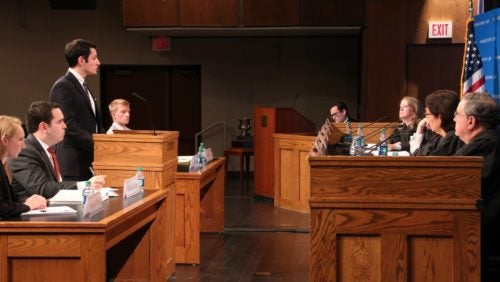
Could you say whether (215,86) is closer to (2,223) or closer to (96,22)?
(96,22)

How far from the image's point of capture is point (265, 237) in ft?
25.6

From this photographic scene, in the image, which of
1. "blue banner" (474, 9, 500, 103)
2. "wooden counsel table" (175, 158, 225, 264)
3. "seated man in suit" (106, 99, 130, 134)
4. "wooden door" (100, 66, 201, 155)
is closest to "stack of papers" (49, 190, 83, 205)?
"wooden counsel table" (175, 158, 225, 264)

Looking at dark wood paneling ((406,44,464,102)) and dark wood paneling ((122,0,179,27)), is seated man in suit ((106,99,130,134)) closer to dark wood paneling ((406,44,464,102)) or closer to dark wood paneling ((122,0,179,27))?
dark wood paneling ((122,0,179,27))

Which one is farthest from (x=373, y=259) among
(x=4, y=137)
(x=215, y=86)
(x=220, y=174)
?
(x=215, y=86)

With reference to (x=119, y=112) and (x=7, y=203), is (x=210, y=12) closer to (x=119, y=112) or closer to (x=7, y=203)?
(x=119, y=112)

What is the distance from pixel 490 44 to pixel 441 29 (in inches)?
163

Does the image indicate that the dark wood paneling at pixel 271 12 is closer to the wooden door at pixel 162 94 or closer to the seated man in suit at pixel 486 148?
the wooden door at pixel 162 94

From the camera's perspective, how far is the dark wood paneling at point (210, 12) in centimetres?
1141

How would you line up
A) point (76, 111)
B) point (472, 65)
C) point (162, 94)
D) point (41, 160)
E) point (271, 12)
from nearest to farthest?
point (41, 160) < point (76, 111) < point (472, 65) < point (271, 12) < point (162, 94)

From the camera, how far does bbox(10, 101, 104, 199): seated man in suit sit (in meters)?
4.43

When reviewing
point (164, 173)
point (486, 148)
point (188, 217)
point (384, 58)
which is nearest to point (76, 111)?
point (164, 173)

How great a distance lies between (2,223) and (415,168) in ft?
5.96

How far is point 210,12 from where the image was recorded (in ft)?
37.5

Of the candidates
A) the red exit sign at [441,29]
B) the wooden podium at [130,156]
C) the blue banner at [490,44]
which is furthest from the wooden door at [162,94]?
the wooden podium at [130,156]
